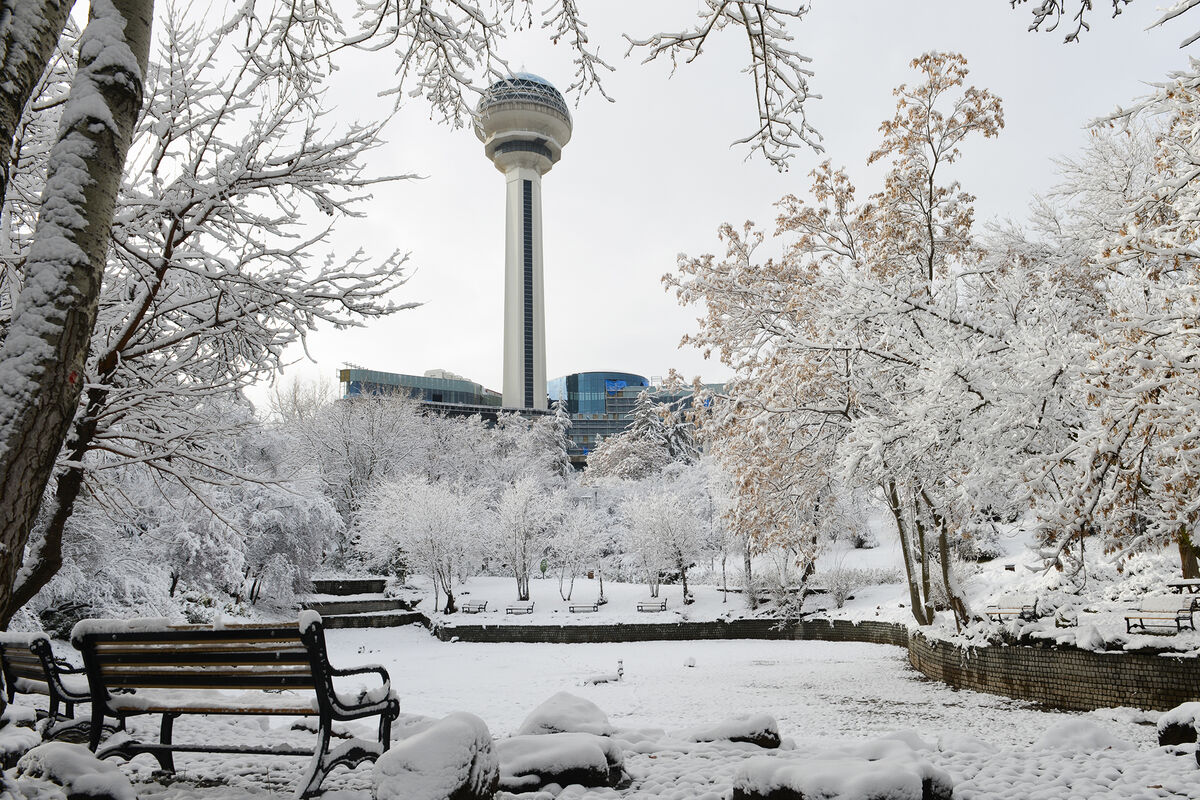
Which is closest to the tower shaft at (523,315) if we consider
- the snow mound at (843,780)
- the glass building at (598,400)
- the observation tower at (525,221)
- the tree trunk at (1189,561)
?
the observation tower at (525,221)

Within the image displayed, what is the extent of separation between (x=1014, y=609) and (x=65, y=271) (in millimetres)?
17812

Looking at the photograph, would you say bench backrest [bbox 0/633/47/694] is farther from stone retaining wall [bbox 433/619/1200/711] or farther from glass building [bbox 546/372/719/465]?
glass building [bbox 546/372/719/465]

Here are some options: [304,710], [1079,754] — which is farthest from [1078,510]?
[304,710]

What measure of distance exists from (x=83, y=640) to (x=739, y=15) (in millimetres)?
5790

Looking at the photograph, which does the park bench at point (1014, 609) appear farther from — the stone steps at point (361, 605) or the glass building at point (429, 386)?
the glass building at point (429, 386)

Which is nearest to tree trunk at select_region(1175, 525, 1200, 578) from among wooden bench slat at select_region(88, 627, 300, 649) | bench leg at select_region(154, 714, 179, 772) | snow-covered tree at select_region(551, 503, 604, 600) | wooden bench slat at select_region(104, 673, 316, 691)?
wooden bench slat at select_region(104, 673, 316, 691)

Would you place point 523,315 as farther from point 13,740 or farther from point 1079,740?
point 13,740

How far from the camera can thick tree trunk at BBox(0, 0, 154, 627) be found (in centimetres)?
297

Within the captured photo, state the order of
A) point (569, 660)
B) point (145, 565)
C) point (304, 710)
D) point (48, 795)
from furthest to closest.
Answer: point (569, 660) < point (145, 565) < point (304, 710) < point (48, 795)

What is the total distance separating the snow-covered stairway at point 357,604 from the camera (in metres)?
31.2

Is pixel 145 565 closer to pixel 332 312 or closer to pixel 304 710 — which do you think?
pixel 332 312

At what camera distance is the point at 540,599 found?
3469 centimetres

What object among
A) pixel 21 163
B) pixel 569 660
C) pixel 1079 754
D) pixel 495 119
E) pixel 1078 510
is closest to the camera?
pixel 1079 754

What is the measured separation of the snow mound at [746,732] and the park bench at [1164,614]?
8273 millimetres
